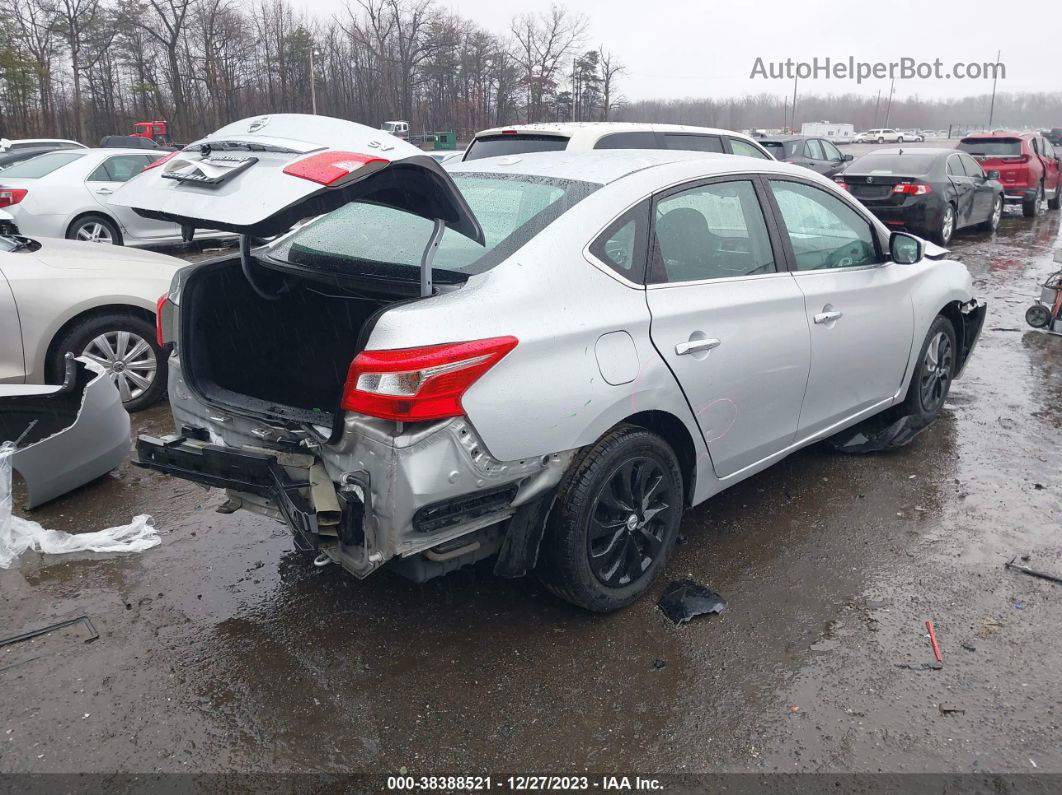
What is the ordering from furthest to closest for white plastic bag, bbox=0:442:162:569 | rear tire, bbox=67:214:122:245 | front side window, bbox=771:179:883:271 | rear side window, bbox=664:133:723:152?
rear tire, bbox=67:214:122:245, rear side window, bbox=664:133:723:152, front side window, bbox=771:179:883:271, white plastic bag, bbox=0:442:162:569

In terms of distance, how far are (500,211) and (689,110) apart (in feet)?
316

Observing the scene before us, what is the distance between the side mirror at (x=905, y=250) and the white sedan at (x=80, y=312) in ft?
14.2

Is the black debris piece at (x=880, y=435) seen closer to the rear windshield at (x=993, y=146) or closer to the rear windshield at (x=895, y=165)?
the rear windshield at (x=895, y=165)

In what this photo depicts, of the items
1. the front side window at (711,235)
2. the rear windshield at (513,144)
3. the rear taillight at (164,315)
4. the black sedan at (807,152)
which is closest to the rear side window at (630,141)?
the rear windshield at (513,144)

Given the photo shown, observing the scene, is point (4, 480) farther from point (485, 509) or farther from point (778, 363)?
point (778, 363)

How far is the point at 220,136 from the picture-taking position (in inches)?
111

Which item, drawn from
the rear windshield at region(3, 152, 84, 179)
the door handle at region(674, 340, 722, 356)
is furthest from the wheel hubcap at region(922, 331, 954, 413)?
the rear windshield at region(3, 152, 84, 179)

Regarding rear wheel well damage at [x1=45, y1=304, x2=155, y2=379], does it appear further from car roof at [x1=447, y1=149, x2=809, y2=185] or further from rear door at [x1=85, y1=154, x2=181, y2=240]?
rear door at [x1=85, y1=154, x2=181, y2=240]

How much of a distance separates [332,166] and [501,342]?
0.73 m

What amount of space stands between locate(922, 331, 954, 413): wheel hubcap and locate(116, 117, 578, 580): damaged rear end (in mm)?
2916

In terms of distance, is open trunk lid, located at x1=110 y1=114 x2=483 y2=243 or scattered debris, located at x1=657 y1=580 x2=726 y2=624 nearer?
open trunk lid, located at x1=110 y1=114 x2=483 y2=243

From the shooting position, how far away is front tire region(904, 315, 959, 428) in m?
4.71

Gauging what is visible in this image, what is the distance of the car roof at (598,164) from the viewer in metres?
3.26

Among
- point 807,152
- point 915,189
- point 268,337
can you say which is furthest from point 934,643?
point 807,152
